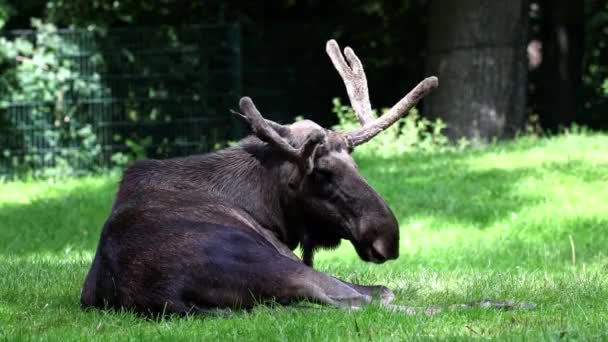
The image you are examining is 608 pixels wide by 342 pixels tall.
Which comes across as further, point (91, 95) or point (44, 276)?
→ point (91, 95)

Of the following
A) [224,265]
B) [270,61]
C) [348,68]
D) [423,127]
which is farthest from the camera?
[270,61]

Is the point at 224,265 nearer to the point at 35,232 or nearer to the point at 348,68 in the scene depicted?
the point at 348,68

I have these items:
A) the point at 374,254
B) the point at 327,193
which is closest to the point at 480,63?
the point at 327,193

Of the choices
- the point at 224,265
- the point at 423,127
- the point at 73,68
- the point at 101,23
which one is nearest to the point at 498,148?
the point at 423,127

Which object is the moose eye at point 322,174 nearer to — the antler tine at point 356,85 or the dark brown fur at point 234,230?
the dark brown fur at point 234,230

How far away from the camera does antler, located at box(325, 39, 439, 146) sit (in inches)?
297

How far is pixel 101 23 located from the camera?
63.4ft

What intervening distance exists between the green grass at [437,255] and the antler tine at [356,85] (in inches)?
Answer: 45.0

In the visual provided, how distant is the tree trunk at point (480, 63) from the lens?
55.1 feet

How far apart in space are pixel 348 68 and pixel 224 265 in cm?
233

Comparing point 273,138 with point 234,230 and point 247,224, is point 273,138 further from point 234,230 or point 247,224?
point 234,230

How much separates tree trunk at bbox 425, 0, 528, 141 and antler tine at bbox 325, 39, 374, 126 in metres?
8.90

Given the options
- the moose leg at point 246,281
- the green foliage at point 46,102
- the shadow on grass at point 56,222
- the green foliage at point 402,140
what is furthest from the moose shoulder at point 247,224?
the green foliage at point 46,102

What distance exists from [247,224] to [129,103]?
10988 mm
